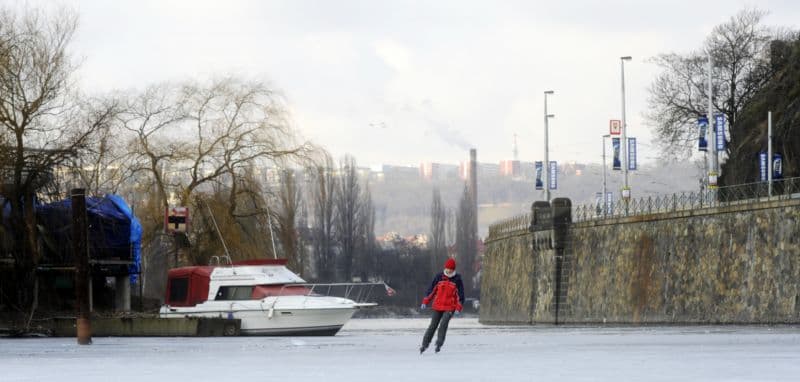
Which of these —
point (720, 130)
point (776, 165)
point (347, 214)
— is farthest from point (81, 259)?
point (347, 214)

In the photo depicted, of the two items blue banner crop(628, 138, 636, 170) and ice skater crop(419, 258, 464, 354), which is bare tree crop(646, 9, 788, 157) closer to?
blue banner crop(628, 138, 636, 170)

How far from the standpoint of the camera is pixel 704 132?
71.8 m

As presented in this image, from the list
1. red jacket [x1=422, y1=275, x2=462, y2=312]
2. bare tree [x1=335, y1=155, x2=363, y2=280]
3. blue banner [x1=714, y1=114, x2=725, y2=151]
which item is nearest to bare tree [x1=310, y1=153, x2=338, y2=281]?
bare tree [x1=335, y1=155, x2=363, y2=280]

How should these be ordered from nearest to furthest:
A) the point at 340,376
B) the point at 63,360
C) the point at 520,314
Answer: the point at 340,376, the point at 63,360, the point at 520,314

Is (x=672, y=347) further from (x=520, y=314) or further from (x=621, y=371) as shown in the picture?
(x=520, y=314)

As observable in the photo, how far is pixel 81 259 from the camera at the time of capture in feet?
125

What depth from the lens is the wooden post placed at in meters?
37.6

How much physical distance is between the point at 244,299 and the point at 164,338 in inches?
147

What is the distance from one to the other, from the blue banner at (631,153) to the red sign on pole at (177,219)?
118 feet

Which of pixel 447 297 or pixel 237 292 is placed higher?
pixel 447 297

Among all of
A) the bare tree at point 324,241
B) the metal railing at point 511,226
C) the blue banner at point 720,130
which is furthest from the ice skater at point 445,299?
the bare tree at point 324,241

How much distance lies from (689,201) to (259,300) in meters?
24.4

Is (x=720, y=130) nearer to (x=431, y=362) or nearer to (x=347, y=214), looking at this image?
(x=431, y=362)

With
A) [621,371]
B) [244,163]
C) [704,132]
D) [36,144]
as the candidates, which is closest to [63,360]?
[621,371]
